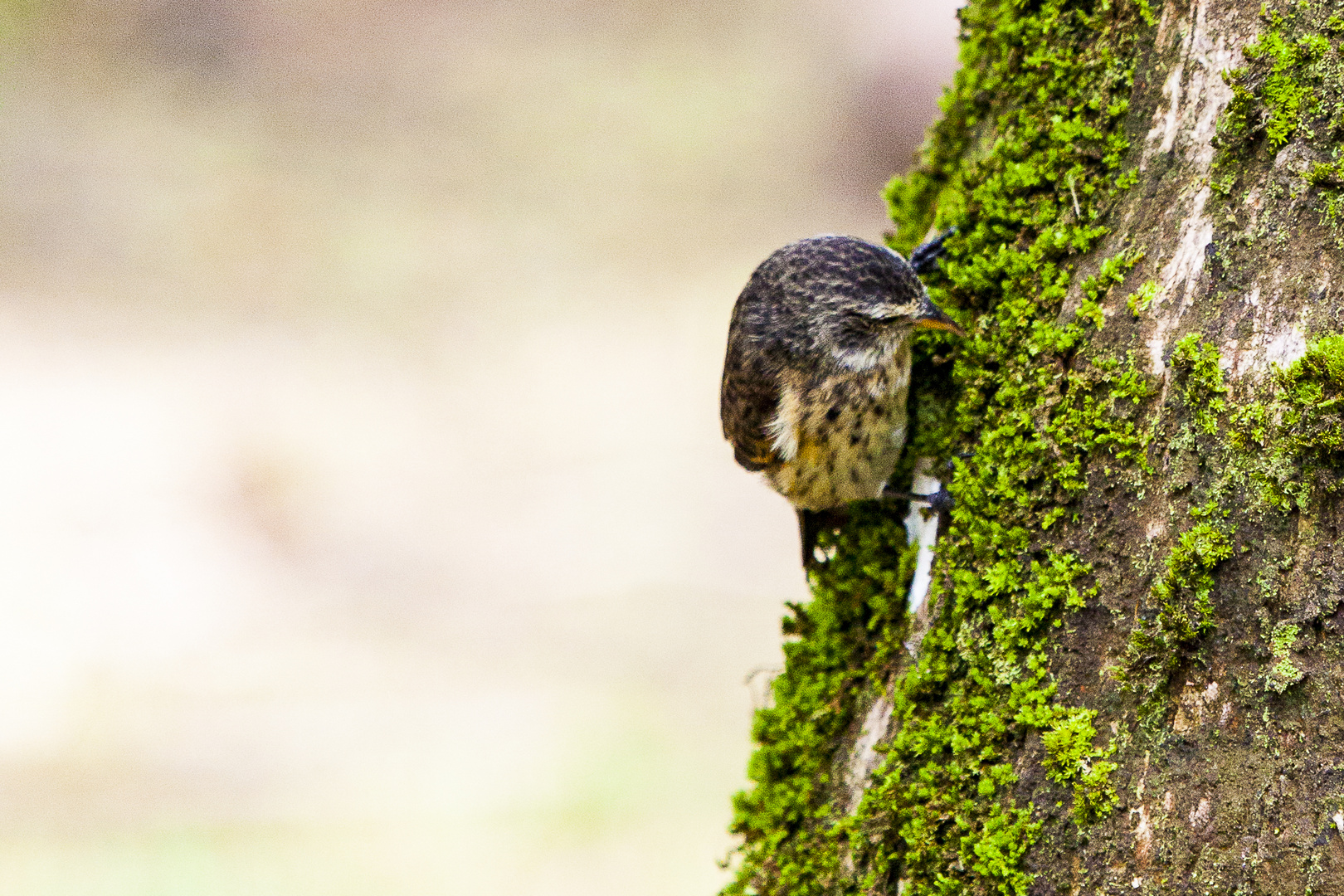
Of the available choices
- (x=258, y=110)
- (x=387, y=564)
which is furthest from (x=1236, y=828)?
(x=258, y=110)

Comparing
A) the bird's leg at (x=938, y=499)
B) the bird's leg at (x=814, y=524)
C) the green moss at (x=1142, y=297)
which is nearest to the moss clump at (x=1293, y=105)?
the green moss at (x=1142, y=297)

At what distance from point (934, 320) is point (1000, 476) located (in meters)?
0.60

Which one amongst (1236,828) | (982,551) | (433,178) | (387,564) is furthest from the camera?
(433,178)

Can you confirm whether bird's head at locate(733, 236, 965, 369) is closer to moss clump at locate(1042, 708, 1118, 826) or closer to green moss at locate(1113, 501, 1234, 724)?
green moss at locate(1113, 501, 1234, 724)

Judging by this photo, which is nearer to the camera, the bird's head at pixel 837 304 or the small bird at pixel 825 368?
the bird's head at pixel 837 304

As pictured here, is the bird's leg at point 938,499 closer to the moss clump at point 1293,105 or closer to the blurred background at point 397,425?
the moss clump at point 1293,105

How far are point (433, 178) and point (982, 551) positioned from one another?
11.2 metres

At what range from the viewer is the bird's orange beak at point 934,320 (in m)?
3.13

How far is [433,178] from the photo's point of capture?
42.0ft

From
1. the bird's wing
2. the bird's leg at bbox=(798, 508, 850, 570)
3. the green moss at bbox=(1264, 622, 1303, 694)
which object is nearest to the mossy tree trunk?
the green moss at bbox=(1264, 622, 1303, 694)

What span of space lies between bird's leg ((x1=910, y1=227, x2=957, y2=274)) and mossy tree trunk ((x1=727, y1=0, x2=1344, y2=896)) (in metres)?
0.21

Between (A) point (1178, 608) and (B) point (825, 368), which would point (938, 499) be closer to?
(B) point (825, 368)

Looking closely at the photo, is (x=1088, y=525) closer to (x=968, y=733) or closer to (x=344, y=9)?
(x=968, y=733)

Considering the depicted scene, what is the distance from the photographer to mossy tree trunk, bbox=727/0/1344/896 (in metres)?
2.23
